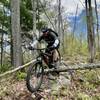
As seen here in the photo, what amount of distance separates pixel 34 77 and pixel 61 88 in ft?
3.71

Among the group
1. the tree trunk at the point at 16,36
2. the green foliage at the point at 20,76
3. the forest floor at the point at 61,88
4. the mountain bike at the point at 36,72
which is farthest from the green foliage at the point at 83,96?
the tree trunk at the point at 16,36

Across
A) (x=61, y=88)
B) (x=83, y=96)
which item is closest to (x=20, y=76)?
(x=61, y=88)

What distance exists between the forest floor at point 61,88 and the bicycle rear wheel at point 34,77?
0.23 m

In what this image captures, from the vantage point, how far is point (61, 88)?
930cm

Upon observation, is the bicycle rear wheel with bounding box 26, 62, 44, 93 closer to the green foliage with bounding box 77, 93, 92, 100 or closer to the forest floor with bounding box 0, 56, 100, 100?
the forest floor with bounding box 0, 56, 100, 100

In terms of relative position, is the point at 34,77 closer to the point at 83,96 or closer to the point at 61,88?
the point at 61,88

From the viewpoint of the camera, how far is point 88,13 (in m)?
14.1

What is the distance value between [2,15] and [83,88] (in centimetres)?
1657

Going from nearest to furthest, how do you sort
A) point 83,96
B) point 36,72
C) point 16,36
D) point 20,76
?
point 83,96 < point 36,72 < point 20,76 < point 16,36

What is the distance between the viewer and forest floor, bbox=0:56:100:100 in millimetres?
8664

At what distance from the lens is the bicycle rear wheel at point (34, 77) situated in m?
8.35

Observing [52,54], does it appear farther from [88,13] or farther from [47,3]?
[47,3]

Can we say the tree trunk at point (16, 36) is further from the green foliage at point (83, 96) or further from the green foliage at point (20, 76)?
the green foliage at point (83, 96)

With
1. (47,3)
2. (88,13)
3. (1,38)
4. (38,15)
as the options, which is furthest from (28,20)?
(88,13)
